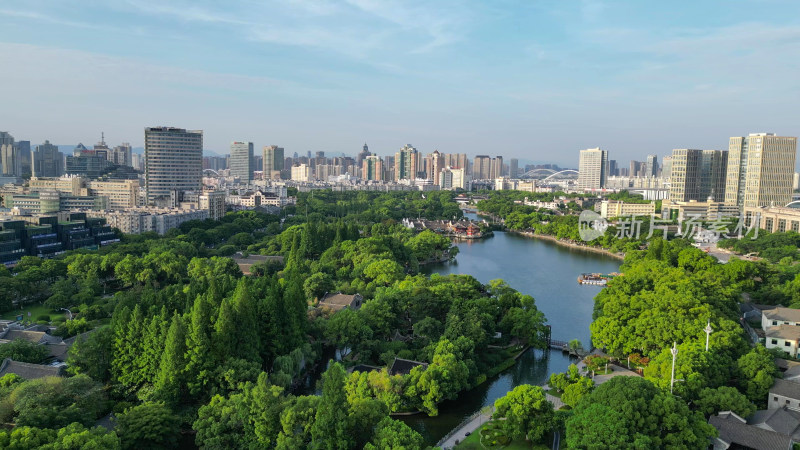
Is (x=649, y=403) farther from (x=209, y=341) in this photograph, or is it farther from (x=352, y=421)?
(x=209, y=341)

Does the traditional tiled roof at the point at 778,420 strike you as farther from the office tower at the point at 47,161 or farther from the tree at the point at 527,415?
the office tower at the point at 47,161

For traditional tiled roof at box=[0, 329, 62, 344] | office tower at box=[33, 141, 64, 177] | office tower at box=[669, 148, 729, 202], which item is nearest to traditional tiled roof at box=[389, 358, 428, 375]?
traditional tiled roof at box=[0, 329, 62, 344]

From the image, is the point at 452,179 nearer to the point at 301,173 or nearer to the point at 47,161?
the point at 301,173

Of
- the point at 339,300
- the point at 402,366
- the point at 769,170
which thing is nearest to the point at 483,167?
the point at 769,170

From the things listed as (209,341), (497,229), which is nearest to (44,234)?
(209,341)

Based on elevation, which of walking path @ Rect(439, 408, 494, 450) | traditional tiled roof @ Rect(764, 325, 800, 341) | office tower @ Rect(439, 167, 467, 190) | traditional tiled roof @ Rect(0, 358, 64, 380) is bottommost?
walking path @ Rect(439, 408, 494, 450)

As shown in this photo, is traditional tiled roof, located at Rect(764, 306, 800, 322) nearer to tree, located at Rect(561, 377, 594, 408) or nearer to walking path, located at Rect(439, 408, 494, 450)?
tree, located at Rect(561, 377, 594, 408)
